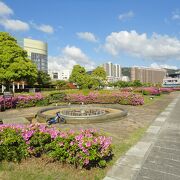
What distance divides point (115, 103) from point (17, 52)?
24.7 metres

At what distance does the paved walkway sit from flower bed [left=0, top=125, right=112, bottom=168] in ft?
1.85

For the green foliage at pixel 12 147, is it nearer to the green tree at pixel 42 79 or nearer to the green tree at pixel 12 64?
the green tree at pixel 12 64

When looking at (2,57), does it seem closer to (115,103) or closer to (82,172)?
(115,103)


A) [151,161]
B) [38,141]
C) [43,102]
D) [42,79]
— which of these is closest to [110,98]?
[43,102]

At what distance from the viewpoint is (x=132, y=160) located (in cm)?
618


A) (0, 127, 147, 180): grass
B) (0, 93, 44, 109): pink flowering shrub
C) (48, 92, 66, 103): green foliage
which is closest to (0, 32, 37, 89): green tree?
(48, 92, 66, 103): green foliage

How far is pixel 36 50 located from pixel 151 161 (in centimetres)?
13226

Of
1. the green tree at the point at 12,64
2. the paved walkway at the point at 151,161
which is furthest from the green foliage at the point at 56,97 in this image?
the green tree at the point at 12,64

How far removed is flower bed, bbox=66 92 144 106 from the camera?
808 inches

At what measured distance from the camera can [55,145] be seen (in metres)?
5.64

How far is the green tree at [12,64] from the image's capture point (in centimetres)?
3531

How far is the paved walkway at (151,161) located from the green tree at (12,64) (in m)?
31.5

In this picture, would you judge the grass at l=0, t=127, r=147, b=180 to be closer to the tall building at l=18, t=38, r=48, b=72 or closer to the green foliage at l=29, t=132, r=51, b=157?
the green foliage at l=29, t=132, r=51, b=157

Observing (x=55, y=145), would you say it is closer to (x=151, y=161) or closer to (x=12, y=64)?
(x=151, y=161)
